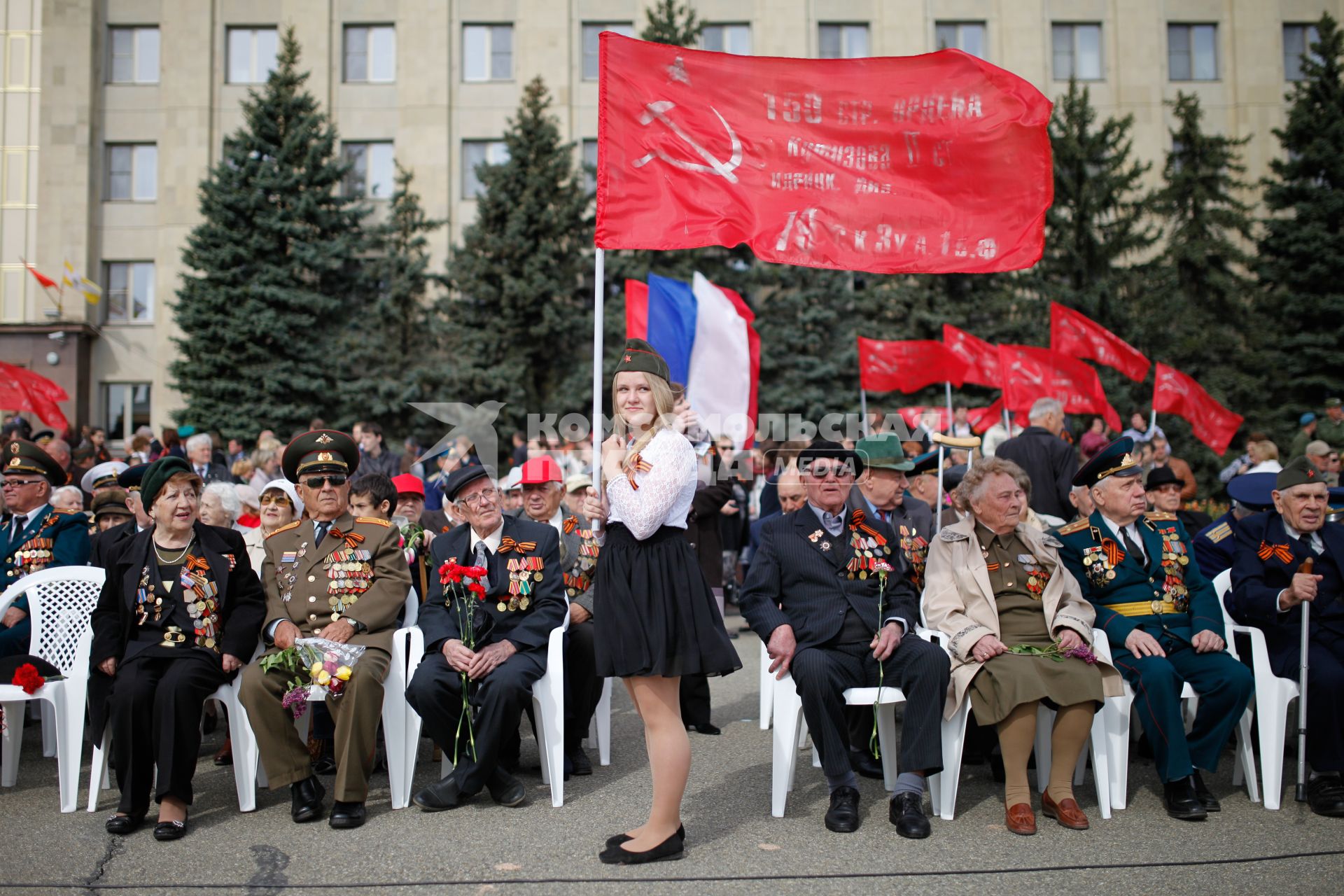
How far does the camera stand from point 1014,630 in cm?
539

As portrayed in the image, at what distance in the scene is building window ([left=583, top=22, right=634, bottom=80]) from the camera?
94.7 ft

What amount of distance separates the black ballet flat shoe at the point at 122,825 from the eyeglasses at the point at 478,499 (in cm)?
209

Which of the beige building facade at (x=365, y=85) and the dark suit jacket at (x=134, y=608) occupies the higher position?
the beige building facade at (x=365, y=85)

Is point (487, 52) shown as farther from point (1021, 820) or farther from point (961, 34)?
point (1021, 820)

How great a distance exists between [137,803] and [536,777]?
6.40 feet

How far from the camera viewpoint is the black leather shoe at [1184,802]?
16.3ft

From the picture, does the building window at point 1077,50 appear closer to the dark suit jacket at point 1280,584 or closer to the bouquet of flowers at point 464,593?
the dark suit jacket at point 1280,584

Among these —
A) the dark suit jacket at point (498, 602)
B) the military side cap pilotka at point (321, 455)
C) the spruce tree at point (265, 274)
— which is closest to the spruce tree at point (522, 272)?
the spruce tree at point (265, 274)

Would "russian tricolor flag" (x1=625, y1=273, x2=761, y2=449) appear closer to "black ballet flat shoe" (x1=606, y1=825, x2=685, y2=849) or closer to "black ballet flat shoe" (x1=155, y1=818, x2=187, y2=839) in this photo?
"black ballet flat shoe" (x1=606, y1=825, x2=685, y2=849)

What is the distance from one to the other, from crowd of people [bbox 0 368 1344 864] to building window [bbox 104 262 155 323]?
1010 inches

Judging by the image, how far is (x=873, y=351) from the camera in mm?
15992

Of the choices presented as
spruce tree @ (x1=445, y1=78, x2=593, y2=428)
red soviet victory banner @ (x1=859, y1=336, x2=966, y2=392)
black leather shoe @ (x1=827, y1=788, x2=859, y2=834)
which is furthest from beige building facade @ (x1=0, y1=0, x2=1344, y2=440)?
black leather shoe @ (x1=827, y1=788, x2=859, y2=834)

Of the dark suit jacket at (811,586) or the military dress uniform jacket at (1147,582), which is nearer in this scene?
the dark suit jacket at (811,586)

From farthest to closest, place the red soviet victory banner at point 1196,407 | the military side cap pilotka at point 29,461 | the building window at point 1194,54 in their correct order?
1. the building window at point 1194,54
2. the red soviet victory banner at point 1196,407
3. the military side cap pilotka at point 29,461
